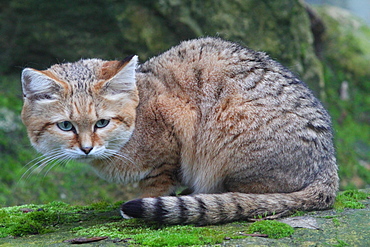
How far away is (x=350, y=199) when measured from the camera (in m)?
4.93

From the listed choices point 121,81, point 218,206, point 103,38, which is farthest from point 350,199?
point 103,38

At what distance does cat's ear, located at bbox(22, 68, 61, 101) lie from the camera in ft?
14.0

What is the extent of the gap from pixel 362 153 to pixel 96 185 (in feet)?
20.1

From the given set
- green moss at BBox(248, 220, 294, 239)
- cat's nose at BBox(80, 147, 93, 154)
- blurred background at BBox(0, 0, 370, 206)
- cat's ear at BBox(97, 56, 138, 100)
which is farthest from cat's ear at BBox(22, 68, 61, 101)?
blurred background at BBox(0, 0, 370, 206)

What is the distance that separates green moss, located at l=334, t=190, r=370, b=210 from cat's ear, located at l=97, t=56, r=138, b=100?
257 centimetres

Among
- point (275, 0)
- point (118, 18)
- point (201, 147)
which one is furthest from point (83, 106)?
point (275, 0)

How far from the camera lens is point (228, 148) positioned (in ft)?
14.8

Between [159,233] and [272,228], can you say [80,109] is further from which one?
[272,228]

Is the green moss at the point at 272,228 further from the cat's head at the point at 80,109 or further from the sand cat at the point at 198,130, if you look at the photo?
the cat's head at the point at 80,109

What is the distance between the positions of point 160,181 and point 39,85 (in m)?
1.66

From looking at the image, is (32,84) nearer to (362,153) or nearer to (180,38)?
(180,38)

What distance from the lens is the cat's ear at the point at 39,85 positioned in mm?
4254

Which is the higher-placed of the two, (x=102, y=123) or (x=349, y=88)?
(x=349, y=88)

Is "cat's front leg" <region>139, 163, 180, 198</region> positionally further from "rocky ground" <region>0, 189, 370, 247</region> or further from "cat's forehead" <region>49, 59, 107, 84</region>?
"cat's forehead" <region>49, 59, 107, 84</region>
